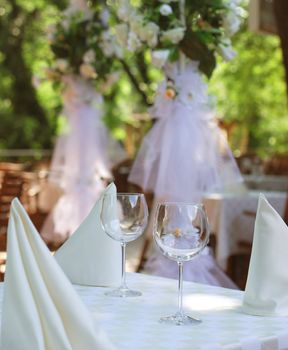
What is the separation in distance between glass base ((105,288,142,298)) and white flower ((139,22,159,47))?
9.08 ft

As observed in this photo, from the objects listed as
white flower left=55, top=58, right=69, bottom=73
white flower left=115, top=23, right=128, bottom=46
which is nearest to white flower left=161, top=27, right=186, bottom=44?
white flower left=115, top=23, right=128, bottom=46

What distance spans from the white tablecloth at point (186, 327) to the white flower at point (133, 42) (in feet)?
9.10

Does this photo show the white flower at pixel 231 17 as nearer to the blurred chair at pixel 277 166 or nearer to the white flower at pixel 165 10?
the white flower at pixel 165 10

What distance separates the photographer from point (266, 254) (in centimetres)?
195

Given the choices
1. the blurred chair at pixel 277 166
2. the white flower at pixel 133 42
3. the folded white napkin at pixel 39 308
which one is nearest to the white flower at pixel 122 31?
the white flower at pixel 133 42

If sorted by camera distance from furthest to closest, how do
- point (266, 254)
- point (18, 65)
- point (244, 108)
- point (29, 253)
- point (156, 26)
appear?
1. point (244, 108)
2. point (18, 65)
3. point (156, 26)
4. point (266, 254)
5. point (29, 253)

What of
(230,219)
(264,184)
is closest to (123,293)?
(230,219)

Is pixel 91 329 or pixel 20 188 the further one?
pixel 20 188

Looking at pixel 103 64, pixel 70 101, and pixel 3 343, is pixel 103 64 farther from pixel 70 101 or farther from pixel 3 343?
pixel 3 343

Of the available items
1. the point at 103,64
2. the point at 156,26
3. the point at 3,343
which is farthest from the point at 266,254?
the point at 103,64

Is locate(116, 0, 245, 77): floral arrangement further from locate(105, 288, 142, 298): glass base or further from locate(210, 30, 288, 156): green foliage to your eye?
locate(210, 30, 288, 156): green foliage

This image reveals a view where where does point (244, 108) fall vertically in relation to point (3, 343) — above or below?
below

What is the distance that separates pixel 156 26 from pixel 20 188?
4.15 feet

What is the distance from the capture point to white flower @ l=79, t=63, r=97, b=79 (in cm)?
663
